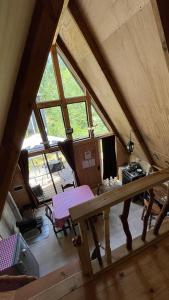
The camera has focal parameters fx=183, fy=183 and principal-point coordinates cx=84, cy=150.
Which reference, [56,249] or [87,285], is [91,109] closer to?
[56,249]

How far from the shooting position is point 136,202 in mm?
6000

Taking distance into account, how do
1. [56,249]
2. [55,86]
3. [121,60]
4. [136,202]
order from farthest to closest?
1. [136,202]
2. [55,86]
3. [56,249]
4. [121,60]

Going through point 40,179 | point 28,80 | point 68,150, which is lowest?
point 40,179

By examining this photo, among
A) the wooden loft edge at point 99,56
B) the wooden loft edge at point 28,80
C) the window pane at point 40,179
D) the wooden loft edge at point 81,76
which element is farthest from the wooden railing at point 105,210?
the window pane at point 40,179

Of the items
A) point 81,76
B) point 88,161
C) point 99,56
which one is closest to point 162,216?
point 99,56

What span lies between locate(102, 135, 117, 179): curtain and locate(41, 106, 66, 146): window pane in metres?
1.53

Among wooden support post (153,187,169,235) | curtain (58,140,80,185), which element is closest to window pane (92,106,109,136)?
curtain (58,140,80,185)

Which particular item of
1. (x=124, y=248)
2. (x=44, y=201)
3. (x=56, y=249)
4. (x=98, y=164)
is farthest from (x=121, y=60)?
(x=44, y=201)

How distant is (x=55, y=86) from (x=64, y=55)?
894mm

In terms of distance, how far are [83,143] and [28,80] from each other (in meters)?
4.23

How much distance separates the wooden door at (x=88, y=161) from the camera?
246 inches

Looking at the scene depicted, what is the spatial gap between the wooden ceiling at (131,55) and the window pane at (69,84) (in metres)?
0.94

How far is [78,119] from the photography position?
609 cm

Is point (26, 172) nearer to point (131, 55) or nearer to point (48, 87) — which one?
point (48, 87)
